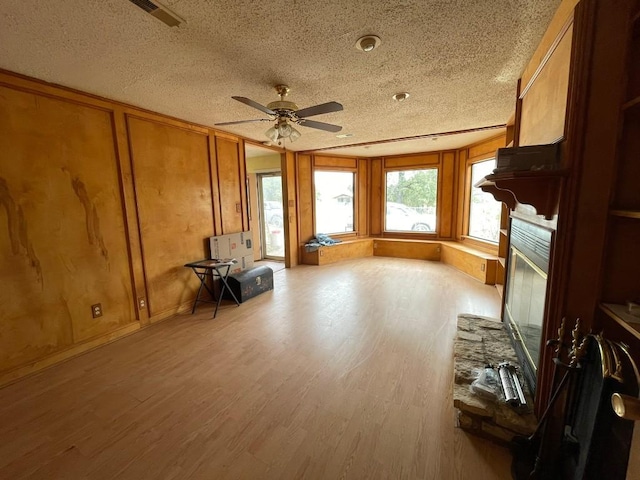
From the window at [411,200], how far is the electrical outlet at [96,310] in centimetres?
562

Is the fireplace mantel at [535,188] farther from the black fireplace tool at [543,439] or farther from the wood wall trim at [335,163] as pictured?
the wood wall trim at [335,163]

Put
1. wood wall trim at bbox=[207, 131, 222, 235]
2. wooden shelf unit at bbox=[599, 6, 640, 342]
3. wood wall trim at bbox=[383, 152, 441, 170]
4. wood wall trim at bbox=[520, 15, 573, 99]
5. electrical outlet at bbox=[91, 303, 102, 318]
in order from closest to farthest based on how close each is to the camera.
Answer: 1. wooden shelf unit at bbox=[599, 6, 640, 342]
2. wood wall trim at bbox=[520, 15, 573, 99]
3. electrical outlet at bbox=[91, 303, 102, 318]
4. wood wall trim at bbox=[207, 131, 222, 235]
5. wood wall trim at bbox=[383, 152, 441, 170]

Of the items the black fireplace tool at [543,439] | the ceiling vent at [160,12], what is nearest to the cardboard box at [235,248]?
the ceiling vent at [160,12]

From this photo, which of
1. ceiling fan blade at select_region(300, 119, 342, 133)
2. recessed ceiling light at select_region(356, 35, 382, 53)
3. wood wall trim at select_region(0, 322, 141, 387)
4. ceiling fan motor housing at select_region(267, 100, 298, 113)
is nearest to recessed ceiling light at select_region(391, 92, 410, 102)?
ceiling fan blade at select_region(300, 119, 342, 133)

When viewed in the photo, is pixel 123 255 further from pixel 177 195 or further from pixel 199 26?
pixel 199 26

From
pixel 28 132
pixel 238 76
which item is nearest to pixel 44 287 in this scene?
pixel 28 132

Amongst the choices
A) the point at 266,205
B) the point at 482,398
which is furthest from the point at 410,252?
the point at 482,398

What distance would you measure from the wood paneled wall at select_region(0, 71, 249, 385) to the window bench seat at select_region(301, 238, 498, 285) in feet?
9.46

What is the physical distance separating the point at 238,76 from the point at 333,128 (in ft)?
3.18

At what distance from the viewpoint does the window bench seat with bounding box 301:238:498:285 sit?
456 centimetres

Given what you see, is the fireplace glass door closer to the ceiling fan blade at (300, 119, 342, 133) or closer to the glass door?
the ceiling fan blade at (300, 119, 342, 133)

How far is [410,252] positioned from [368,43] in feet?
16.4

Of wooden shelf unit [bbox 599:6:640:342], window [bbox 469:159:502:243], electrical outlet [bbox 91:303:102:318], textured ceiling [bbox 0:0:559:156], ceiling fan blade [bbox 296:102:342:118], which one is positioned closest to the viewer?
wooden shelf unit [bbox 599:6:640:342]

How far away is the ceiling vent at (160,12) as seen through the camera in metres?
1.35
